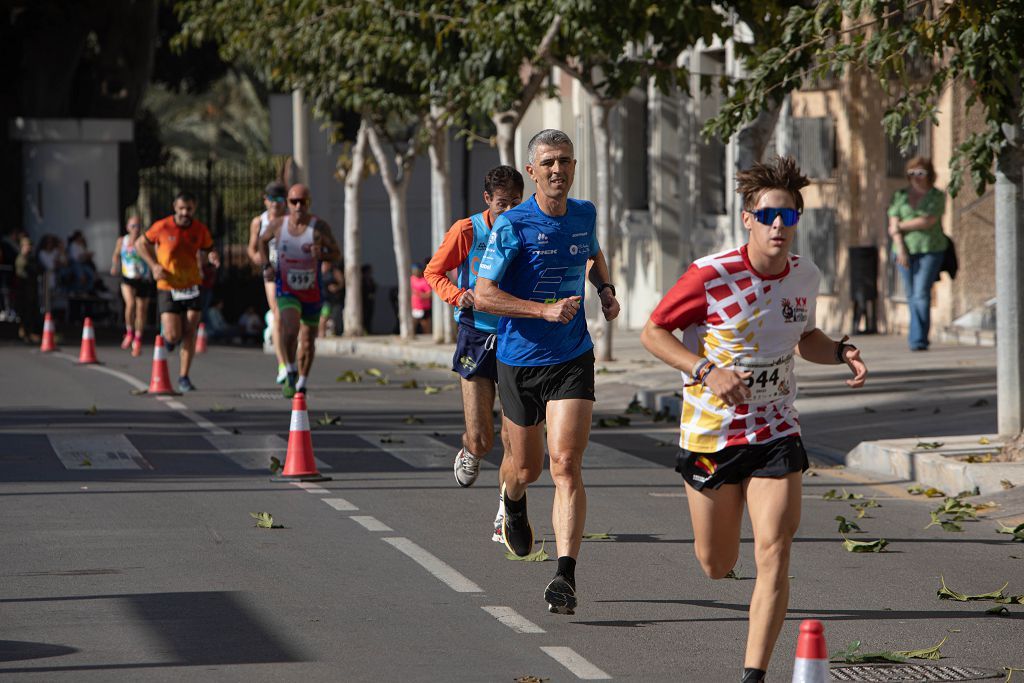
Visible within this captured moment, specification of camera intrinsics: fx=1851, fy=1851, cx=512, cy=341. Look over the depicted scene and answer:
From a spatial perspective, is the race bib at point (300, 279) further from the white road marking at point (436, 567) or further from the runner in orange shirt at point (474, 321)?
the white road marking at point (436, 567)

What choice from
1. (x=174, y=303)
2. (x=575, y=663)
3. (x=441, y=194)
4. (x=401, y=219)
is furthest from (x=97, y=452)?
(x=401, y=219)

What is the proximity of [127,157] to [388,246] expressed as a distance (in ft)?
20.3

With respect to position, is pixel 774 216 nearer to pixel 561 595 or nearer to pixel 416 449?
pixel 561 595

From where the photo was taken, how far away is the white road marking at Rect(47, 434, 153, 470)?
13.0 metres

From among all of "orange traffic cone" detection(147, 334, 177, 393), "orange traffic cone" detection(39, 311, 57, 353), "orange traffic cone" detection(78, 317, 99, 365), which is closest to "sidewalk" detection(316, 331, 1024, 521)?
"orange traffic cone" detection(147, 334, 177, 393)

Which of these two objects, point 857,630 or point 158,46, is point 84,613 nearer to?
point 857,630

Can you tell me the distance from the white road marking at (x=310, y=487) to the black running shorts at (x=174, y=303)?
7.17 meters

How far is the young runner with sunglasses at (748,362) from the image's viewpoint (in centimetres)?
639

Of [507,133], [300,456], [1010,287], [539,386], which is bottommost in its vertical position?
[300,456]

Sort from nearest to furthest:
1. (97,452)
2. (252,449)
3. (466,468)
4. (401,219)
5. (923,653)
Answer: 1. (923,653)
2. (466,468)
3. (97,452)
4. (252,449)
5. (401,219)

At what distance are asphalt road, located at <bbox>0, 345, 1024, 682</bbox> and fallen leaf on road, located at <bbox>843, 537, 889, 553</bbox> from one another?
0.40 feet

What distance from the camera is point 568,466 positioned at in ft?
26.2

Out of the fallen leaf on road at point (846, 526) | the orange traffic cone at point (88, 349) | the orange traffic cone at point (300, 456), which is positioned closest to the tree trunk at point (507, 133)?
the orange traffic cone at point (88, 349)

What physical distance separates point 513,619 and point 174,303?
11.9 m
